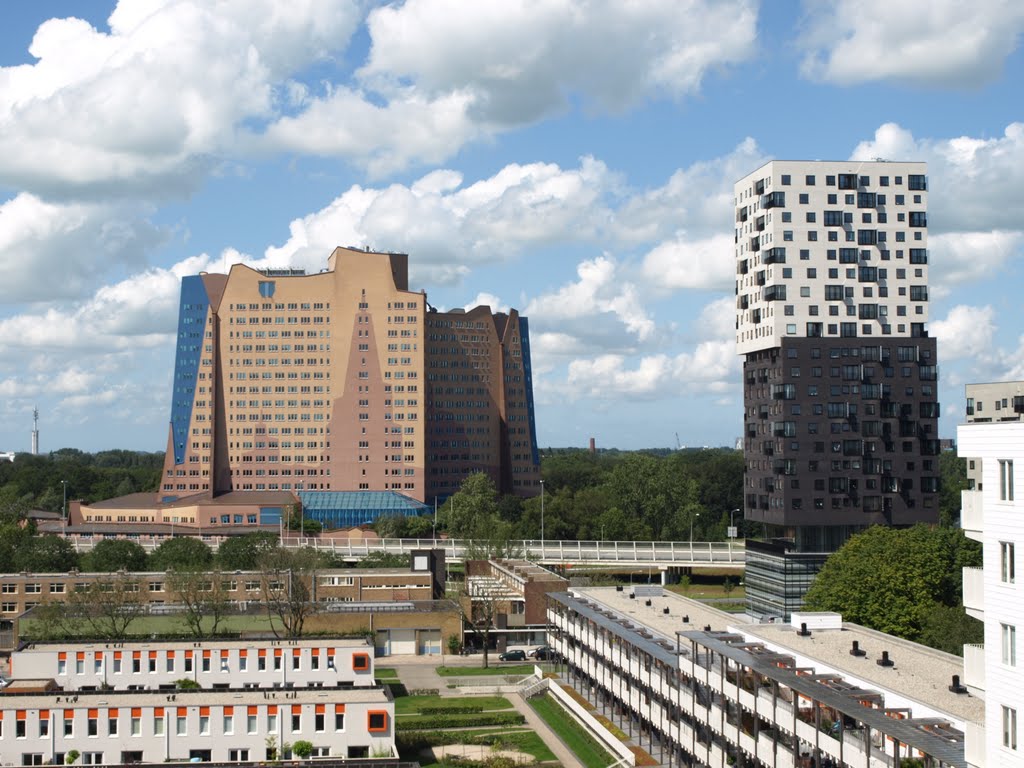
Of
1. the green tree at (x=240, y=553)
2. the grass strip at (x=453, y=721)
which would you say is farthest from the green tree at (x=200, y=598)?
the grass strip at (x=453, y=721)

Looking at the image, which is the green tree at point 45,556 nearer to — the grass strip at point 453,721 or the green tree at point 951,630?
the grass strip at point 453,721

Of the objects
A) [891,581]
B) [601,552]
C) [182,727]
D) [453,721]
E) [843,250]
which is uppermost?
[843,250]

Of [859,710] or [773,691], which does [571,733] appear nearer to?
[773,691]

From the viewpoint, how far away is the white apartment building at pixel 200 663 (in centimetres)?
7725

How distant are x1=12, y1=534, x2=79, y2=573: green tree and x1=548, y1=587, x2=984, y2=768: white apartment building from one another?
7152cm

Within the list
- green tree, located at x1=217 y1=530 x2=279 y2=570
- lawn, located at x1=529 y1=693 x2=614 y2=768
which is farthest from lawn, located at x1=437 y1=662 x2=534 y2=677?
green tree, located at x1=217 y1=530 x2=279 y2=570

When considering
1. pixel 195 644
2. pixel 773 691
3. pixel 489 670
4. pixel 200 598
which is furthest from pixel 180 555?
pixel 773 691

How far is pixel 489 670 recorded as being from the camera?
322ft

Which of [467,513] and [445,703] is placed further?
[467,513]

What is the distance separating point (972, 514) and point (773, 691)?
599 inches

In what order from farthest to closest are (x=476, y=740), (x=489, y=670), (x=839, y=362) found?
(x=839, y=362)
(x=489, y=670)
(x=476, y=740)

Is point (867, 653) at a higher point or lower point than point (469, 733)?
higher

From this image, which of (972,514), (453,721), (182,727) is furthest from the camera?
(453,721)

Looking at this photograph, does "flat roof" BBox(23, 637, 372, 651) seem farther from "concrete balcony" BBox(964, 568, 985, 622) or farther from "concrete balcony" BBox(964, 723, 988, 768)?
"concrete balcony" BBox(964, 568, 985, 622)
